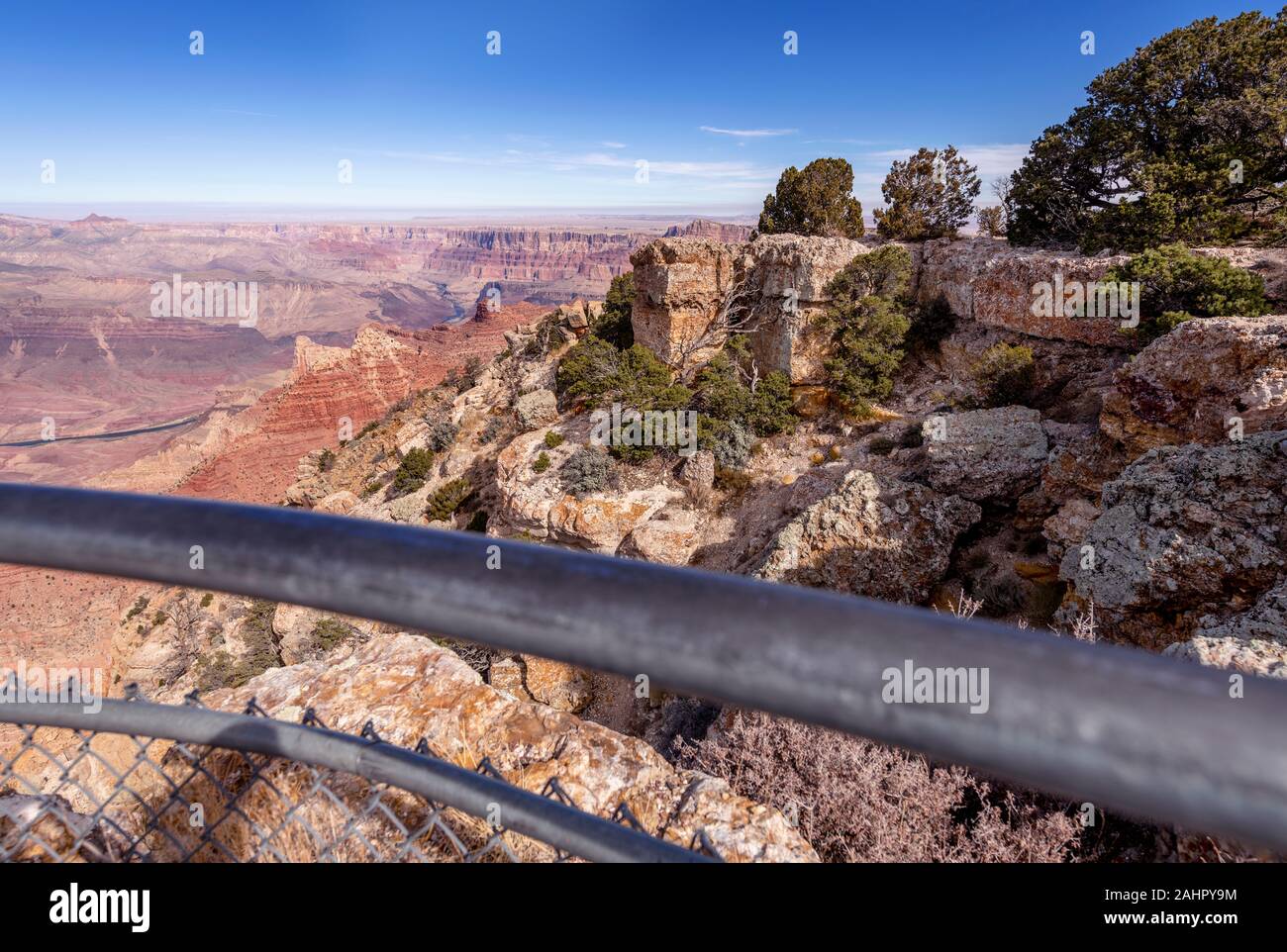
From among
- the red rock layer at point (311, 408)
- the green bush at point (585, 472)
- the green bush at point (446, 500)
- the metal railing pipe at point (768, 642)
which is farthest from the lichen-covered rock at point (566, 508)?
the red rock layer at point (311, 408)

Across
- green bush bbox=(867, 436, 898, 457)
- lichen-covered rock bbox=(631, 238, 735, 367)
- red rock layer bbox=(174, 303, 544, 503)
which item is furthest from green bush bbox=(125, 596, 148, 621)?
green bush bbox=(867, 436, 898, 457)

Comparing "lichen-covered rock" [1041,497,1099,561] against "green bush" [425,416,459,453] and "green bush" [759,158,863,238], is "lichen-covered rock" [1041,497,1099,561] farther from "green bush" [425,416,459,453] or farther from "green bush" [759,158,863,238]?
"green bush" [425,416,459,453]

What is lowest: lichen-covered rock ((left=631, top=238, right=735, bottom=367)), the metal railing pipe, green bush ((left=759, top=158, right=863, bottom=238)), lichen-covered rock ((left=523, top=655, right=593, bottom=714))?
lichen-covered rock ((left=523, top=655, right=593, bottom=714))

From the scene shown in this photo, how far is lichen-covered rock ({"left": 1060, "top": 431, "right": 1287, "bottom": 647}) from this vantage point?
18.3ft

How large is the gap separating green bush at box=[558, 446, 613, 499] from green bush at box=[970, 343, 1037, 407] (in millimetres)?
7709

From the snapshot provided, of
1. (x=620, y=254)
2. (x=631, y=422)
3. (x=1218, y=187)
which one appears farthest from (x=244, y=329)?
(x=1218, y=187)

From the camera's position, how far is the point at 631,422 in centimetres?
1441

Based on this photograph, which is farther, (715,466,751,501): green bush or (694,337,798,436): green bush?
(694,337,798,436): green bush

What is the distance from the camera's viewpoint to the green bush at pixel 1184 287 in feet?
29.8

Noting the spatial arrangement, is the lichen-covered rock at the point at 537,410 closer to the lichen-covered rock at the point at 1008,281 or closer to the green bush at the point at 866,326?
the green bush at the point at 866,326

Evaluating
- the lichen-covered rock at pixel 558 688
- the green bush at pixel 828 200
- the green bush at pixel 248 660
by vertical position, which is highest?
the green bush at pixel 828 200

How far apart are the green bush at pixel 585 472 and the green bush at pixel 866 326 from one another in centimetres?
569

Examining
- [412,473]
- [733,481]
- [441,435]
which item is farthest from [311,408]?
[733,481]
